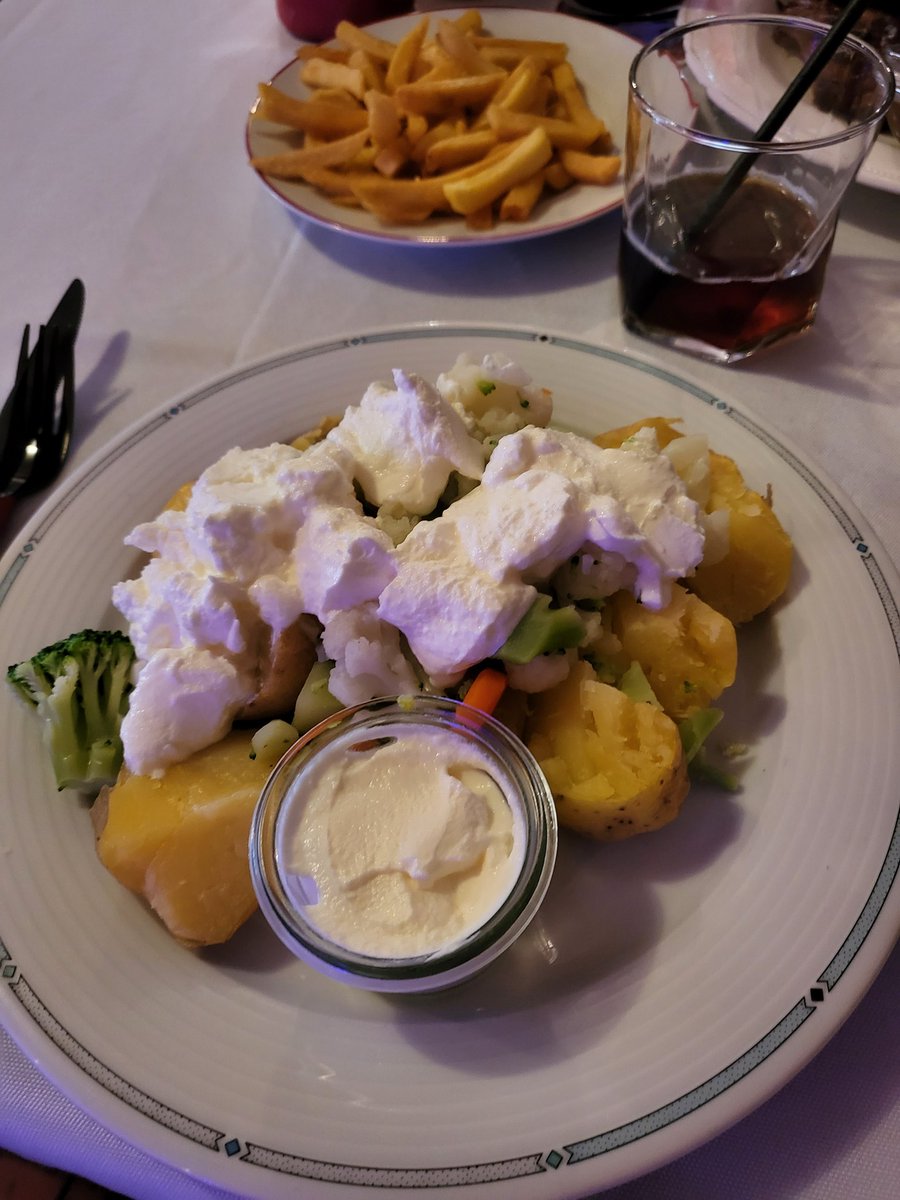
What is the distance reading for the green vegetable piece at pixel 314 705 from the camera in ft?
4.94

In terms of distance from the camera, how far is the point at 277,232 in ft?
9.16

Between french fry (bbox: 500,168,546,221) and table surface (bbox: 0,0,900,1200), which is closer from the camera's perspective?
table surface (bbox: 0,0,900,1200)

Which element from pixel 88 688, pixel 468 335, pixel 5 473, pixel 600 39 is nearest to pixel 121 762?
pixel 88 688

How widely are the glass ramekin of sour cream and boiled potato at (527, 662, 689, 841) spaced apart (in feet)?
0.30

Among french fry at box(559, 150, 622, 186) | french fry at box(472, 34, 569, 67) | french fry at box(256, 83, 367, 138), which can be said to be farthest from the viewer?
french fry at box(472, 34, 569, 67)

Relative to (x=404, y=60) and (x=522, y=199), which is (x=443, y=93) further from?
(x=522, y=199)

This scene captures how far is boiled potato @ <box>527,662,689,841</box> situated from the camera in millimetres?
1351

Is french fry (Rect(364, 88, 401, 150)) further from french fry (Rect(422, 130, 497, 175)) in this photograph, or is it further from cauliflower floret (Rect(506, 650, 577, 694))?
cauliflower floret (Rect(506, 650, 577, 694))

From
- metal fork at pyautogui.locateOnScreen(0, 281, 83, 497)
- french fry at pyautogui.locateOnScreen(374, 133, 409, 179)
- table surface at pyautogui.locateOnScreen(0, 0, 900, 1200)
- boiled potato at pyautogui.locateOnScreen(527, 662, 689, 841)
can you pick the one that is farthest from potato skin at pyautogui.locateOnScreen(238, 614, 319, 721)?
french fry at pyautogui.locateOnScreen(374, 133, 409, 179)

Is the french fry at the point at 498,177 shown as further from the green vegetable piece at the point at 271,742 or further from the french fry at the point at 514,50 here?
the green vegetable piece at the point at 271,742

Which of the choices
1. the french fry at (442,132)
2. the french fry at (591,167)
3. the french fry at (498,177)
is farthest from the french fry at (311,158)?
the french fry at (591,167)

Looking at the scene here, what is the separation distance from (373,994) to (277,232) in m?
2.32

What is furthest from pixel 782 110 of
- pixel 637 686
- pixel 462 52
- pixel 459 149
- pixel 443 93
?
pixel 637 686

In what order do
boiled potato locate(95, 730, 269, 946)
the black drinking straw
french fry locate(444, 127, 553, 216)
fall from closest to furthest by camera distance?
boiled potato locate(95, 730, 269, 946) < the black drinking straw < french fry locate(444, 127, 553, 216)
